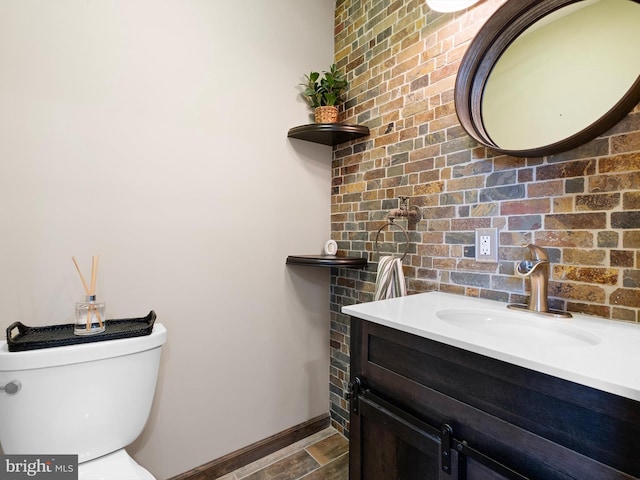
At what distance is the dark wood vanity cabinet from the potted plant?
1.24m

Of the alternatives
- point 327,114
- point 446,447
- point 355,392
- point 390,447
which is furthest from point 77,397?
point 327,114

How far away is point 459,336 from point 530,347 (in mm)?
151

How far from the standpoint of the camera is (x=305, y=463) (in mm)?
1638

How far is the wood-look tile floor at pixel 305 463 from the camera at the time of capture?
155 centimetres

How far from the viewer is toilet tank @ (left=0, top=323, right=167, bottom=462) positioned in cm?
92

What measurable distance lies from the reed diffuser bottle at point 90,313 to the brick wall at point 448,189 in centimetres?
124

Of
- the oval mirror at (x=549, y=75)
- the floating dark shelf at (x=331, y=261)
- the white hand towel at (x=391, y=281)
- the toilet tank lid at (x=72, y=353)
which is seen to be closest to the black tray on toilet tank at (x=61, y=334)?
the toilet tank lid at (x=72, y=353)

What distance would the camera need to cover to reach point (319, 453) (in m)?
1.72

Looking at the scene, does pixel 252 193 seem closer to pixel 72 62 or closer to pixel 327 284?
pixel 327 284

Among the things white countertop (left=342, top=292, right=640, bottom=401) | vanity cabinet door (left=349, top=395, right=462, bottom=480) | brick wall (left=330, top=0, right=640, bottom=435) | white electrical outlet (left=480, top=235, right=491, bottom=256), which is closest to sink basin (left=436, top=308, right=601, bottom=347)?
white countertop (left=342, top=292, right=640, bottom=401)

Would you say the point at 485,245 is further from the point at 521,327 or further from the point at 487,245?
the point at 521,327

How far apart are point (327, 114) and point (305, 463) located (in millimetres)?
1957

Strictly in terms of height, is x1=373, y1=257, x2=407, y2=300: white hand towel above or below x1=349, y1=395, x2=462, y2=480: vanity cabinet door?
above

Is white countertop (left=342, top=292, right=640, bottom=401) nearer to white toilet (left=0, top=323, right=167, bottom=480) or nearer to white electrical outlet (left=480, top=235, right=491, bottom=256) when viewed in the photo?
white electrical outlet (left=480, top=235, right=491, bottom=256)
